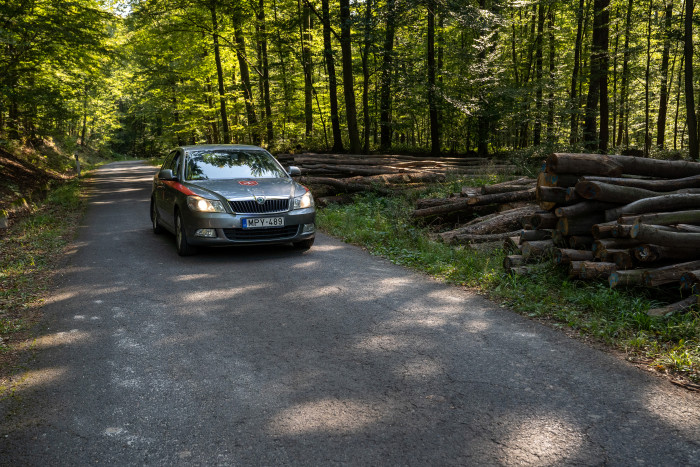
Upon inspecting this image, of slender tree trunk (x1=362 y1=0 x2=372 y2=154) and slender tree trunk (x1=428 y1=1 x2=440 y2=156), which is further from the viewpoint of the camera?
slender tree trunk (x1=428 y1=1 x2=440 y2=156)

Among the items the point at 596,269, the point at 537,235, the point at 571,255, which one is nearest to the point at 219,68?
the point at 537,235

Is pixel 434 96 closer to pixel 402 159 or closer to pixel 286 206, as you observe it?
pixel 402 159

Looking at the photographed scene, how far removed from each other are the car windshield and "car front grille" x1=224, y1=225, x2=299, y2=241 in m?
1.25

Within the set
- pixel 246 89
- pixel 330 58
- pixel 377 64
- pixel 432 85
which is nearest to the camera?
pixel 330 58

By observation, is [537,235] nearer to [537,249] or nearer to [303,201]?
[537,249]

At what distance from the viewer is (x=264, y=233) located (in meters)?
7.78

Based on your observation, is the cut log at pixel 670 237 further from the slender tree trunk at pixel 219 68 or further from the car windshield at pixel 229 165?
the slender tree trunk at pixel 219 68

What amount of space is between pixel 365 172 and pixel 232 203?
320 inches

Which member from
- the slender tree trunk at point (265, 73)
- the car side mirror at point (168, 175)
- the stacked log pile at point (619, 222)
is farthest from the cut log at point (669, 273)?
the slender tree trunk at point (265, 73)

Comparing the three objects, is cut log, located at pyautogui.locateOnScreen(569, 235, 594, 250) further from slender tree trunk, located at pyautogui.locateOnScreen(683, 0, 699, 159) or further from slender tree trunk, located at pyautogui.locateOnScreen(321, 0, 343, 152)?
slender tree trunk, located at pyautogui.locateOnScreen(321, 0, 343, 152)

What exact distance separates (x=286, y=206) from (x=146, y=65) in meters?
28.3

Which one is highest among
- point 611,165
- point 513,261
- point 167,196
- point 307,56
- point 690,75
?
point 307,56

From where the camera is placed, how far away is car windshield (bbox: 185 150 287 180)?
8477 millimetres

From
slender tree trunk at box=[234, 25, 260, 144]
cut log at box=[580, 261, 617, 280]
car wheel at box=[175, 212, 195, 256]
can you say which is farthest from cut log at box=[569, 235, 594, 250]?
slender tree trunk at box=[234, 25, 260, 144]
